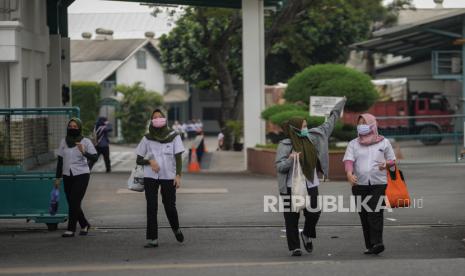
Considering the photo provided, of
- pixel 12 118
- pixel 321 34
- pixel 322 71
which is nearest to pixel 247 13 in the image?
pixel 322 71

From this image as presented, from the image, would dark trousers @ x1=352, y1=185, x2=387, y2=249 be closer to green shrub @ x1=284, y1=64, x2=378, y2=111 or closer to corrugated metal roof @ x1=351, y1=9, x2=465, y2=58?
green shrub @ x1=284, y1=64, x2=378, y2=111

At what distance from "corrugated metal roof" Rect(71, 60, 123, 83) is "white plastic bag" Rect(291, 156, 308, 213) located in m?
48.8

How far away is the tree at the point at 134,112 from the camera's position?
187 ft

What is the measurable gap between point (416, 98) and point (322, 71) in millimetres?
20354

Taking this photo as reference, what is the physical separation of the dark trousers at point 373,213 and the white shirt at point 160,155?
236cm

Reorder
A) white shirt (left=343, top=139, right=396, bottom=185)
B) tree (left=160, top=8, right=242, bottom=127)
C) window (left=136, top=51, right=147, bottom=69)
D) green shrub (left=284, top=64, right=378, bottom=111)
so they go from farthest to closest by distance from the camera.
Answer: window (left=136, top=51, right=147, bottom=69) < tree (left=160, top=8, right=242, bottom=127) < green shrub (left=284, top=64, right=378, bottom=111) < white shirt (left=343, top=139, right=396, bottom=185)

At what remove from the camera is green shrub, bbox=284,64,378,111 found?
25.5 meters

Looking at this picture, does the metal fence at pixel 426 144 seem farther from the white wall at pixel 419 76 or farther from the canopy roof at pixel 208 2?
the white wall at pixel 419 76

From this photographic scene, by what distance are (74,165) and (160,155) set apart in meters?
Result: 1.76

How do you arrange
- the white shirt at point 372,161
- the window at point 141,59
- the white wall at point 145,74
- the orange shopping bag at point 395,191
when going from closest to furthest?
the white shirt at point 372,161
the orange shopping bag at point 395,191
the white wall at point 145,74
the window at point 141,59

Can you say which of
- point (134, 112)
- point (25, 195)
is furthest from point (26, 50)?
point (134, 112)

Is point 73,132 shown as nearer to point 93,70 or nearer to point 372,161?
point 372,161

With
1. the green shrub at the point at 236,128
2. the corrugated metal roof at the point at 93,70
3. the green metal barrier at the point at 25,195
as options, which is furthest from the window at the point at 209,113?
the green metal barrier at the point at 25,195

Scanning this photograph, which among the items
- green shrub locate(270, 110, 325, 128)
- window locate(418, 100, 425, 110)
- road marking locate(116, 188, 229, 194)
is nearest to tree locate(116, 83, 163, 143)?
window locate(418, 100, 425, 110)
